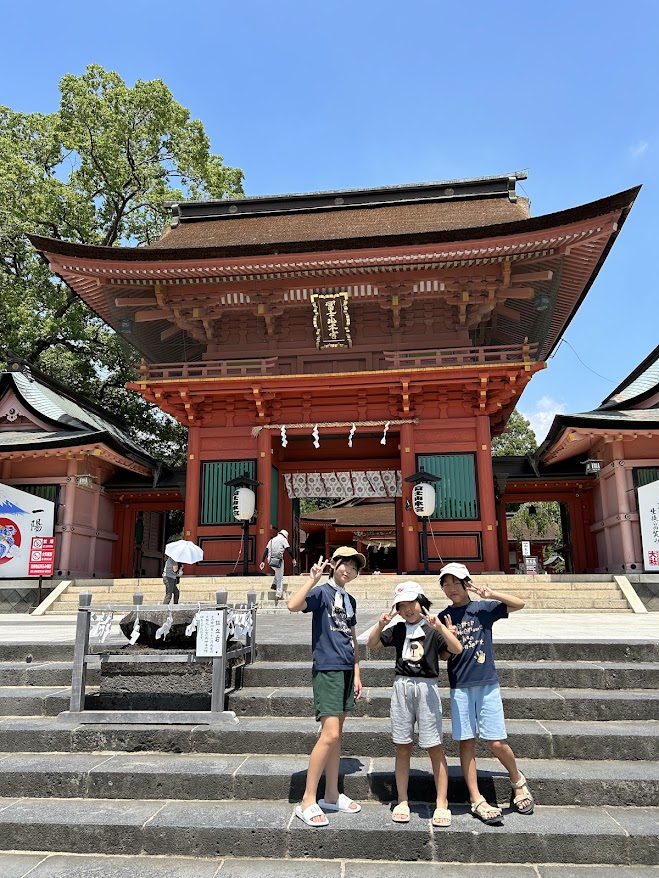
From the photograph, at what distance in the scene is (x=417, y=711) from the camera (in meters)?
3.71

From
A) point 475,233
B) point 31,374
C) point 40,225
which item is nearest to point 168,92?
point 40,225

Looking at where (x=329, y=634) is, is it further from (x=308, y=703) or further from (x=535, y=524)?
(x=535, y=524)

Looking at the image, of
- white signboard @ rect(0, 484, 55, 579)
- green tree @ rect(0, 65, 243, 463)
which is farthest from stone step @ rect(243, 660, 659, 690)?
green tree @ rect(0, 65, 243, 463)

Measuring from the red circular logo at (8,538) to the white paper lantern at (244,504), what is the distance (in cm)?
613

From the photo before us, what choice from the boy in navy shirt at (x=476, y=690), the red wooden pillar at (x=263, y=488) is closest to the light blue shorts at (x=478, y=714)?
the boy in navy shirt at (x=476, y=690)

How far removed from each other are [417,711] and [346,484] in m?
13.6

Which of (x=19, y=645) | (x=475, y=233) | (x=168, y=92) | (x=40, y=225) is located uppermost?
(x=168, y=92)

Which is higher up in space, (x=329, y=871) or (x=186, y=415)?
(x=186, y=415)

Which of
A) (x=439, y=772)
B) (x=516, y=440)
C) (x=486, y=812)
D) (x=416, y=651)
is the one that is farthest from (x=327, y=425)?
(x=516, y=440)

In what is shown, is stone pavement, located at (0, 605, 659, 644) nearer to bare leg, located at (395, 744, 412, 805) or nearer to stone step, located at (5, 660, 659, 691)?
→ stone step, located at (5, 660, 659, 691)

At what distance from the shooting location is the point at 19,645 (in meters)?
6.48

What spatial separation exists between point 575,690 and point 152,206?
90.6ft

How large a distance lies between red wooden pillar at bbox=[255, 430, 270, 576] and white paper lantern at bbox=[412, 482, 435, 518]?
3.84m

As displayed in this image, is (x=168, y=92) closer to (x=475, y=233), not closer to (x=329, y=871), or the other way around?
(x=475, y=233)
